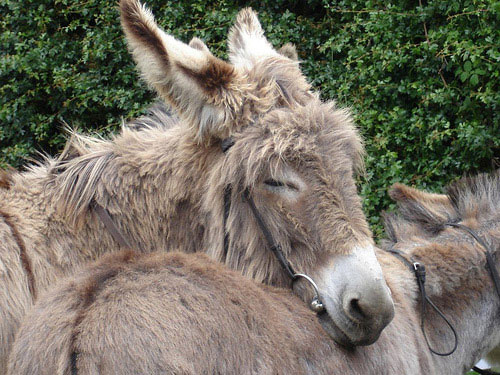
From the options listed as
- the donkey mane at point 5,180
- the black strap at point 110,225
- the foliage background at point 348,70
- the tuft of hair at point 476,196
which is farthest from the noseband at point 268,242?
the foliage background at point 348,70

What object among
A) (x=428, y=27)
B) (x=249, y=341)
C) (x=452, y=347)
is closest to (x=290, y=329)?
(x=249, y=341)

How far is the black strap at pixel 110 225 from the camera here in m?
2.62

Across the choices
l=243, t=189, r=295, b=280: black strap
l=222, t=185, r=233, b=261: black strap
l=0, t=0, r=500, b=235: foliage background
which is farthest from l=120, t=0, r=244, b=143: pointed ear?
l=0, t=0, r=500, b=235: foliage background

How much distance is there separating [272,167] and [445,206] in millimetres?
1376

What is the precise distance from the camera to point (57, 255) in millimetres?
2545

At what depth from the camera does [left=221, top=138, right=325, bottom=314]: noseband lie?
2.27m

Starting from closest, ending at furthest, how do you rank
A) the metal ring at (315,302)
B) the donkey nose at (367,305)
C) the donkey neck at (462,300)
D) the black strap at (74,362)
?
the black strap at (74,362) → the donkey nose at (367,305) → the metal ring at (315,302) → the donkey neck at (462,300)

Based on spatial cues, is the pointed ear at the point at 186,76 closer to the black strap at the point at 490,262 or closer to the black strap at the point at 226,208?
the black strap at the point at 226,208

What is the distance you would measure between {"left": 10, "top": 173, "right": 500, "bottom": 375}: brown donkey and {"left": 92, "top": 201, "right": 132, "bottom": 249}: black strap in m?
0.51

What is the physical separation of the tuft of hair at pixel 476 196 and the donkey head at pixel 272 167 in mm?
905

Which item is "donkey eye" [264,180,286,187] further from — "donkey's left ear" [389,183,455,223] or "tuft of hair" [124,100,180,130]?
"donkey's left ear" [389,183,455,223]

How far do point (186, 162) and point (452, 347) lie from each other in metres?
1.54

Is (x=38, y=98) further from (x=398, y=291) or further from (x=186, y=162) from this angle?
(x=398, y=291)

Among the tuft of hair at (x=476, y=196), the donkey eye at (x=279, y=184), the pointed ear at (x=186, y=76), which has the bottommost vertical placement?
the tuft of hair at (x=476, y=196)
